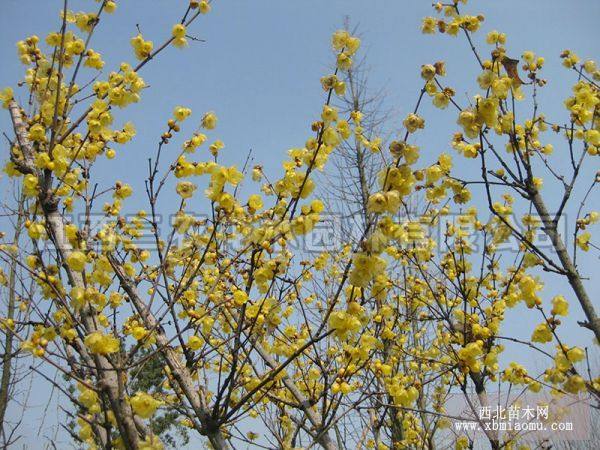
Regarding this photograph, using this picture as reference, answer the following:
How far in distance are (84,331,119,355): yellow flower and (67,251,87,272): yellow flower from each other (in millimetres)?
348

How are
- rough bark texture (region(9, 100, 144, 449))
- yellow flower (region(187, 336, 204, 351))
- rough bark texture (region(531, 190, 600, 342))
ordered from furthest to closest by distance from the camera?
yellow flower (region(187, 336, 204, 351)), rough bark texture (region(531, 190, 600, 342)), rough bark texture (region(9, 100, 144, 449))

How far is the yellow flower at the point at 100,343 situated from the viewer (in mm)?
2049

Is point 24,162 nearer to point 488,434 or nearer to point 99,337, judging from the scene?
point 99,337

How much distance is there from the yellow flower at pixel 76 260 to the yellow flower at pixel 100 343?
1.14 ft

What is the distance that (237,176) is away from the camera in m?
2.43

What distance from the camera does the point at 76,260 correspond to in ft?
7.27

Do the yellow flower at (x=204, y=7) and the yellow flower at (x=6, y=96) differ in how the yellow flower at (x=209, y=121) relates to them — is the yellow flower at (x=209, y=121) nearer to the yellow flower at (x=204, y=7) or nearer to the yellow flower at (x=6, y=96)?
the yellow flower at (x=204, y=7)

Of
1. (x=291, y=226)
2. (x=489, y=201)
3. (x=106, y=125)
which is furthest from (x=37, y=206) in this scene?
(x=489, y=201)

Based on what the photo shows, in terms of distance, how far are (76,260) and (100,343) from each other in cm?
43

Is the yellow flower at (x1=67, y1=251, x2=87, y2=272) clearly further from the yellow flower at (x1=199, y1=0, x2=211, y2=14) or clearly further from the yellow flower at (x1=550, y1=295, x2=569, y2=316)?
the yellow flower at (x1=550, y1=295, x2=569, y2=316)

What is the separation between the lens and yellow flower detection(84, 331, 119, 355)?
6.72 feet

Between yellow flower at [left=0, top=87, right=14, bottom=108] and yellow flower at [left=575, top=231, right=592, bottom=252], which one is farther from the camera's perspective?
yellow flower at [left=575, top=231, right=592, bottom=252]

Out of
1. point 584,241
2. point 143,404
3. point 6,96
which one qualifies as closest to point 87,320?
point 143,404

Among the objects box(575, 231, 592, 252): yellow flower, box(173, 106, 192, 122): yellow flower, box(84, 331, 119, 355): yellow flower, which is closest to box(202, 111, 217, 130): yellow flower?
box(173, 106, 192, 122): yellow flower
